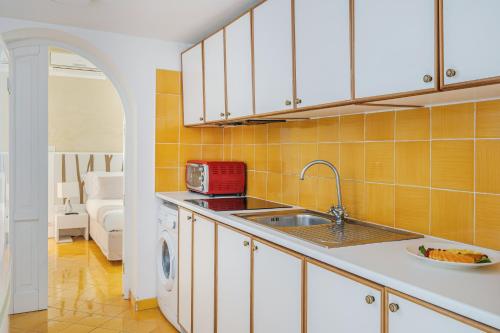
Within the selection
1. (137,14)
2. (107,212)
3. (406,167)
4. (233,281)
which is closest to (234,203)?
(233,281)

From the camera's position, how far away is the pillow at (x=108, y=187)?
19.7ft

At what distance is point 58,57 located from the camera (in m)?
5.48

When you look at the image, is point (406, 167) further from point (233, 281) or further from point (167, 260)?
point (167, 260)

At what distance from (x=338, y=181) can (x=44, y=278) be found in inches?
104

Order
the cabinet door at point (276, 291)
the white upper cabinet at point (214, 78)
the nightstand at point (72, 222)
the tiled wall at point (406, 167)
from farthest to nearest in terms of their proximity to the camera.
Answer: the nightstand at point (72, 222) < the white upper cabinet at point (214, 78) < the cabinet door at point (276, 291) < the tiled wall at point (406, 167)

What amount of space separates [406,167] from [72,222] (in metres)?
5.29

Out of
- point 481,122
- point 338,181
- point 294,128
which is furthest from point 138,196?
point 481,122

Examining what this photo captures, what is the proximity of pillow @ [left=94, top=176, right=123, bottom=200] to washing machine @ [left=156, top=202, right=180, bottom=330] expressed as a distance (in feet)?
9.44

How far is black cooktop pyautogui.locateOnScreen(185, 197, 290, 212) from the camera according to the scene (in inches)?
105

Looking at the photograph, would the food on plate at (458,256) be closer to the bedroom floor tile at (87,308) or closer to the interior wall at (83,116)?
the bedroom floor tile at (87,308)

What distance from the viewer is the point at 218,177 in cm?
327

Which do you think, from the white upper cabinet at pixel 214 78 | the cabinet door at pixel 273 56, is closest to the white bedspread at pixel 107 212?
the white upper cabinet at pixel 214 78

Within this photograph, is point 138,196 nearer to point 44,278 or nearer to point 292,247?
point 44,278

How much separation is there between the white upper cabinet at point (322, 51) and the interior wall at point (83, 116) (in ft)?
16.1
